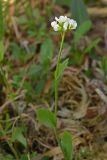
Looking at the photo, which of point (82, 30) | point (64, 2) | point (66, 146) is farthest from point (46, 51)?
point (66, 146)

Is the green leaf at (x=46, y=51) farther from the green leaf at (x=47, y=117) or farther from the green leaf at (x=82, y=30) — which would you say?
the green leaf at (x=47, y=117)

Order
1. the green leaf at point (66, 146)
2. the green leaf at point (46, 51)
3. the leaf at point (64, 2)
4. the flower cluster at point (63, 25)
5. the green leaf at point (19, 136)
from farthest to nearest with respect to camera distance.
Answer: the leaf at point (64, 2) < the green leaf at point (46, 51) < the green leaf at point (19, 136) < the green leaf at point (66, 146) < the flower cluster at point (63, 25)

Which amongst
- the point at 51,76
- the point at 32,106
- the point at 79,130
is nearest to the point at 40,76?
the point at 51,76

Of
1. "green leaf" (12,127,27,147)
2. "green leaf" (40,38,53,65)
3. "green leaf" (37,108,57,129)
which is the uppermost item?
"green leaf" (40,38,53,65)

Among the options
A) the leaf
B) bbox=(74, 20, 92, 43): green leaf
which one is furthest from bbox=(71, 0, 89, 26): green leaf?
the leaf

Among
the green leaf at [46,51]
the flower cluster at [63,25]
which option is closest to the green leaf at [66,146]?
the flower cluster at [63,25]

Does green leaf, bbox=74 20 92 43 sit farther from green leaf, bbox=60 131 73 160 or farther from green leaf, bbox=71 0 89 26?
green leaf, bbox=60 131 73 160
